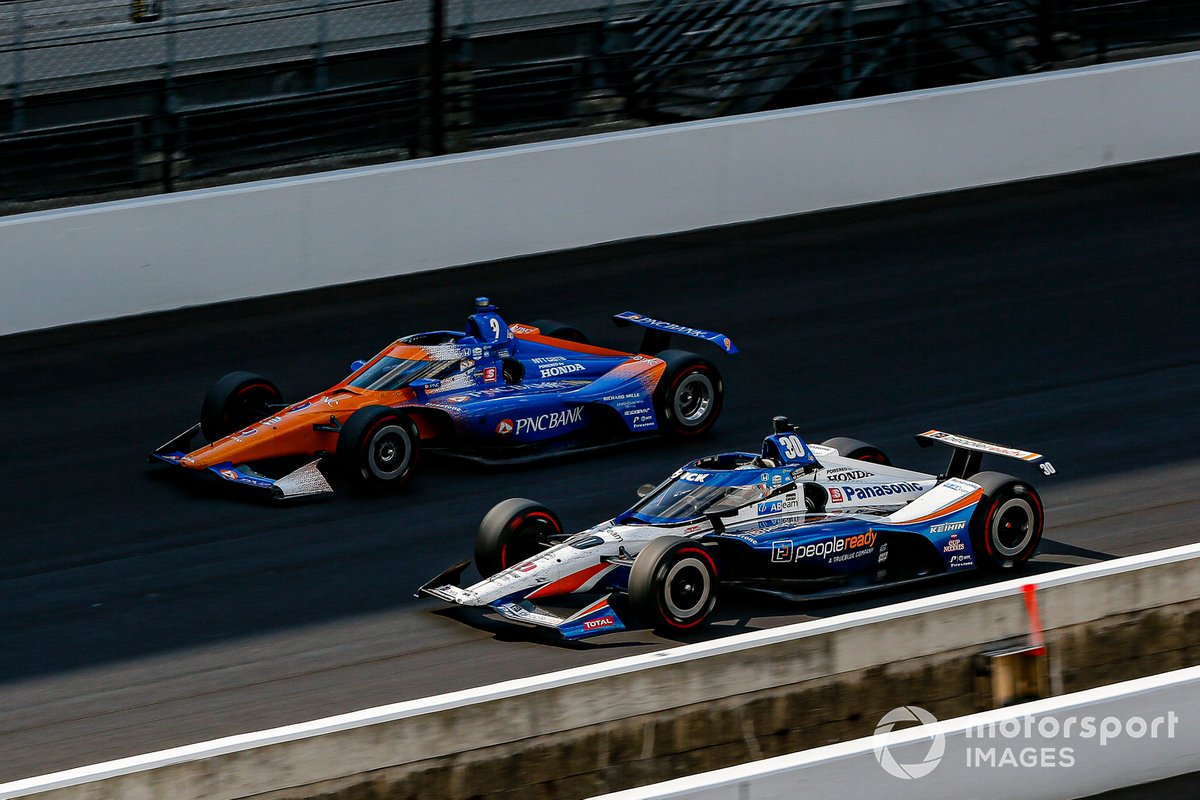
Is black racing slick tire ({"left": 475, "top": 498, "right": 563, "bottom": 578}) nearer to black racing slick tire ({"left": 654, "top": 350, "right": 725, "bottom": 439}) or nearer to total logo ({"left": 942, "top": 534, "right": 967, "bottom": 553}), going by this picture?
total logo ({"left": 942, "top": 534, "right": 967, "bottom": 553})

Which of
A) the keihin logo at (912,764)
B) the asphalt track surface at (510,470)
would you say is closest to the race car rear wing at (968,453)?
the asphalt track surface at (510,470)

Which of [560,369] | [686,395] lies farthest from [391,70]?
[686,395]

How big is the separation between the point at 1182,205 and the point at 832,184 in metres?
3.62

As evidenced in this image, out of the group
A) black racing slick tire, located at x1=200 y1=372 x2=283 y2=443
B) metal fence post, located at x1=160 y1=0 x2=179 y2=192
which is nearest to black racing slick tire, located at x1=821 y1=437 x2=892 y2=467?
black racing slick tire, located at x1=200 y1=372 x2=283 y2=443

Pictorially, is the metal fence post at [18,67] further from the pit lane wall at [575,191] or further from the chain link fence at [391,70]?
the pit lane wall at [575,191]

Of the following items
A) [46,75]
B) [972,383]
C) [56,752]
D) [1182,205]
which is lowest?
[56,752]

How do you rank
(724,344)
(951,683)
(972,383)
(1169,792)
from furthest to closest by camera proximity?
(972,383) → (724,344) → (951,683) → (1169,792)

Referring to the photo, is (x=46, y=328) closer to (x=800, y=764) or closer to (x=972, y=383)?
(x=972, y=383)

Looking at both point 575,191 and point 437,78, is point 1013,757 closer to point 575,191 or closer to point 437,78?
point 575,191

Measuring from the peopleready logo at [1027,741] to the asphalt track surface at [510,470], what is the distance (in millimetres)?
2420

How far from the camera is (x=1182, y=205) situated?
1850cm

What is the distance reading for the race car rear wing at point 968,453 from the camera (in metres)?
10.0

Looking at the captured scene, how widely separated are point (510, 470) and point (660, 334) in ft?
6.52

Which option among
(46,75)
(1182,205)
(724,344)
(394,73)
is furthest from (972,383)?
(46,75)
